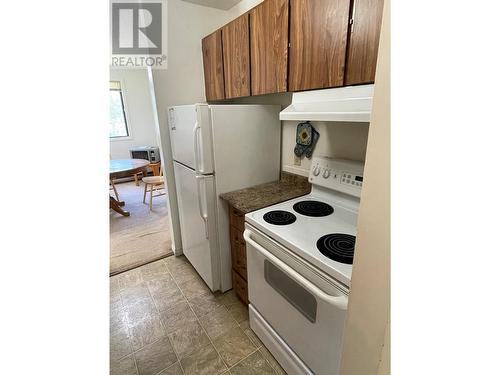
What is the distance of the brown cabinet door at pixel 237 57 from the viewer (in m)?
1.73

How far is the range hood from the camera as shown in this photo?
41.4 inches

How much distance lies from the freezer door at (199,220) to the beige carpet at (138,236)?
0.66 metres

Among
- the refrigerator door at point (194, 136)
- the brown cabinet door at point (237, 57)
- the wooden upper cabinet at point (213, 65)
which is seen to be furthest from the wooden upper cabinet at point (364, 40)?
the wooden upper cabinet at point (213, 65)

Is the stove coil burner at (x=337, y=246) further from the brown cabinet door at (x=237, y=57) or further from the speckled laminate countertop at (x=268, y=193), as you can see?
the brown cabinet door at (x=237, y=57)

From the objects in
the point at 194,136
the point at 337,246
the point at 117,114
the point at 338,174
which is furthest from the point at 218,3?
the point at 117,114

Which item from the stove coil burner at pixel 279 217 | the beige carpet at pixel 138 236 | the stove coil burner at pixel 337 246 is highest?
the stove coil burner at pixel 279 217

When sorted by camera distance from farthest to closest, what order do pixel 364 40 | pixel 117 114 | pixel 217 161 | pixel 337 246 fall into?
1. pixel 117 114
2. pixel 217 161
3. pixel 337 246
4. pixel 364 40

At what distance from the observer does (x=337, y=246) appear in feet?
3.72

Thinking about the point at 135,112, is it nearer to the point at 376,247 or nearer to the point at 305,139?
the point at 305,139

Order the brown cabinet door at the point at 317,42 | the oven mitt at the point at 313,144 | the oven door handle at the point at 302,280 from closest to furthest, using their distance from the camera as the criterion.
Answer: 1. the oven door handle at the point at 302,280
2. the brown cabinet door at the point at 317,42
3. the oven mitt at the point at 313,144

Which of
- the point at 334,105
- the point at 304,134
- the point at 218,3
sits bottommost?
the point at 304,134

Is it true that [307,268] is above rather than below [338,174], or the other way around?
below

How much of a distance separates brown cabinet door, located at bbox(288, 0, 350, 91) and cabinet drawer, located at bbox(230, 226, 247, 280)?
3.67 ft

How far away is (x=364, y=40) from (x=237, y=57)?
106 centimetres
